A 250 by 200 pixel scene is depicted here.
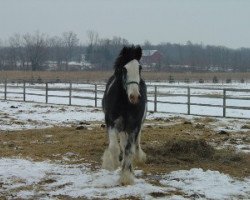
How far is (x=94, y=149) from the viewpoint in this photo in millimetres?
9805

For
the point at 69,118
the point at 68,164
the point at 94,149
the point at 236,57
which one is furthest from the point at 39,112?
the point at 236,57

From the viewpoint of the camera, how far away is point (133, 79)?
6707 mm

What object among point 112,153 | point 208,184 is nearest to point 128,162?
point 112,153

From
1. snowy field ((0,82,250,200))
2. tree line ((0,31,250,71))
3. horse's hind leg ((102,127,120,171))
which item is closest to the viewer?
snowy field ((0,82,250,200))

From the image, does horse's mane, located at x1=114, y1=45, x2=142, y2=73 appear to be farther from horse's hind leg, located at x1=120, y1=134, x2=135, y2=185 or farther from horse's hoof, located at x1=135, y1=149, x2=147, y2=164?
horse's hoof, located at x1=135, y1=149, x2=147, y2=164

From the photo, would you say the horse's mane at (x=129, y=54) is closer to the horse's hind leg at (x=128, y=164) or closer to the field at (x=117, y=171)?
the horse's hind leg at (x=128, y=164)

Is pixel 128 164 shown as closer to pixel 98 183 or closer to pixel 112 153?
pixel 112 153

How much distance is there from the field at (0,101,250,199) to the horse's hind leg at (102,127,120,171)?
185 millimetres

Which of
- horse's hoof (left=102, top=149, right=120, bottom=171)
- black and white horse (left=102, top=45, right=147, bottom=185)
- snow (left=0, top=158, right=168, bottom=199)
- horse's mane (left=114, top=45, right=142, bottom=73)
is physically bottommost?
snow (left=0, top=158, right=168, bottom=199)

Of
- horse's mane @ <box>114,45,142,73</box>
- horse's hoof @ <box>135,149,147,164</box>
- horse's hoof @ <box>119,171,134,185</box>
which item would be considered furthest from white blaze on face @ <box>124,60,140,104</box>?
horse's hoof @ <box>135,149,147,164</box>

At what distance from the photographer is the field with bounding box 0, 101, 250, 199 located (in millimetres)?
6547

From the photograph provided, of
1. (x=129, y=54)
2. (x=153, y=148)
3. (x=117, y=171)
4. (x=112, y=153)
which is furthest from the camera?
(x=153, y=148)

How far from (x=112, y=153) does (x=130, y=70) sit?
4.44 ft

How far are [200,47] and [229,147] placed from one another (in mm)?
161256
